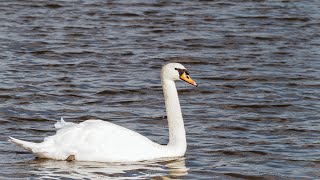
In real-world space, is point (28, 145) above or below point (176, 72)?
below

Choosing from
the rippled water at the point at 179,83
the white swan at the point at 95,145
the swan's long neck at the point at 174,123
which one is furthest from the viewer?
the swan's long neck at the point at 174,123

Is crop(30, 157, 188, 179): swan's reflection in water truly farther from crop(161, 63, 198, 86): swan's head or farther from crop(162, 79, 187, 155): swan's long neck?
crop(161, 63, 198, 86): swan's head

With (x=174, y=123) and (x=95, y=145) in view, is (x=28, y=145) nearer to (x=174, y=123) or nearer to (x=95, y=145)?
(x=95, y=145)

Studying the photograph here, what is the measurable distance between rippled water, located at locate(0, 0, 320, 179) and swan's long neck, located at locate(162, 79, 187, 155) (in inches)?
6.2

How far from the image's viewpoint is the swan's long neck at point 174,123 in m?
11.4

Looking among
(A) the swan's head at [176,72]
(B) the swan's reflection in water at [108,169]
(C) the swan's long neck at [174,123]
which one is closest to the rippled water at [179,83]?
(B) the swan's reflection in water at [108,169]

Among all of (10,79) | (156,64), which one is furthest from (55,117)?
(156,64)

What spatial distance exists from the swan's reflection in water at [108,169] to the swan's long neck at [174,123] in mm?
200

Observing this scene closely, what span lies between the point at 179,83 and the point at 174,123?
417 centimetres

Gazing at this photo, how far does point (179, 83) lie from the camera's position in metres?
15.7

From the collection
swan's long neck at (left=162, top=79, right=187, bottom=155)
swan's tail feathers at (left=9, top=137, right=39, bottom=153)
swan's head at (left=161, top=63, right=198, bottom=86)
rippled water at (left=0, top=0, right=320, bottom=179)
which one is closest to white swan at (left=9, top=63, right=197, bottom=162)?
swan's tail feathers at (left=9, top=137, right=39, bottom=153)

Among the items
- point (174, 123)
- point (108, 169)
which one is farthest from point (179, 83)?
point (108, 169)

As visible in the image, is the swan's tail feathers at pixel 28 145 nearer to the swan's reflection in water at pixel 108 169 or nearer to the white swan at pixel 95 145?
the white swan at pixel 95 145

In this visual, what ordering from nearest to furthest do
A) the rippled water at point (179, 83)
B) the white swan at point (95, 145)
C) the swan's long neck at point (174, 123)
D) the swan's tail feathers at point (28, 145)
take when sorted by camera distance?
the swan's tail feathers at point (28, 145) → the white swan at point (95, 145) → the rippled water at point (179, 83) → the swan's long neck at point (174, 123)
